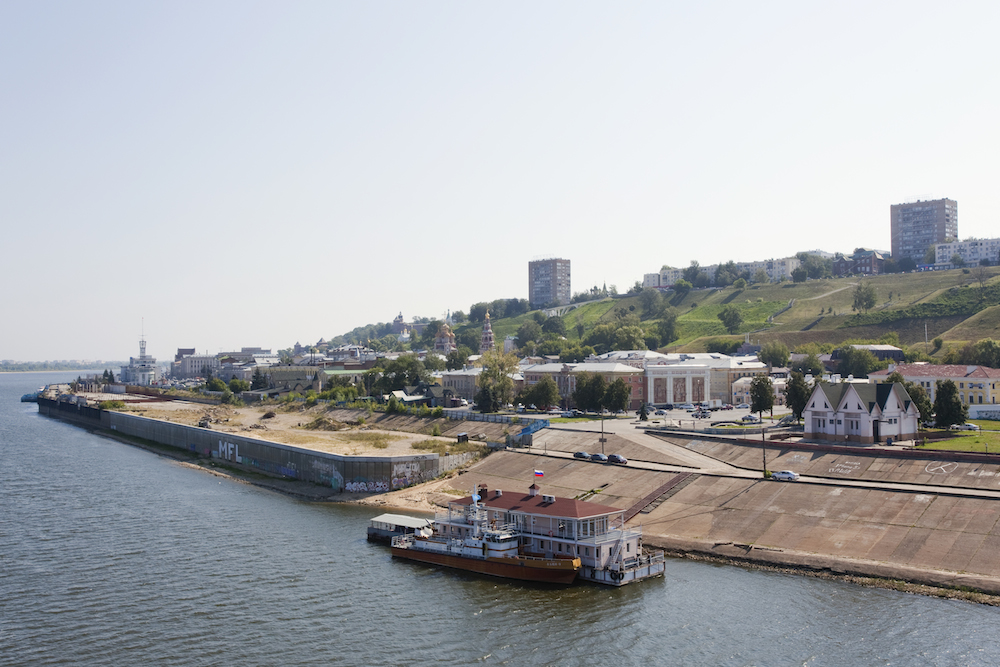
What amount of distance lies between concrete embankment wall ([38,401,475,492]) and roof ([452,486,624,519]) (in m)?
24.2

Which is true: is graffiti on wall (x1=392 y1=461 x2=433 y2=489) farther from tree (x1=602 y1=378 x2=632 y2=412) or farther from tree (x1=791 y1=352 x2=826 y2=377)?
tree (x1=791 y1=352 x2=826 y2=377)

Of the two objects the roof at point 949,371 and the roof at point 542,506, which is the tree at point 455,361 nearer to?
the roof at point 949,371

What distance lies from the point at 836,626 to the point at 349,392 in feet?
417

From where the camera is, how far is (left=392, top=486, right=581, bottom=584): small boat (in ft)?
163

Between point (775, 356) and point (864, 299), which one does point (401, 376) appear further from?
point (864, 299)

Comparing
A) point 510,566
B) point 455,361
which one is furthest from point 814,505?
point 455,361

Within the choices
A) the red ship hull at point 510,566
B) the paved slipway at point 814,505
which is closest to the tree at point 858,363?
the paved slipway at point 814,505

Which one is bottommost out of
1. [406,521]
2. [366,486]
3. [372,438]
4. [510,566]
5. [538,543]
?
[510,566]

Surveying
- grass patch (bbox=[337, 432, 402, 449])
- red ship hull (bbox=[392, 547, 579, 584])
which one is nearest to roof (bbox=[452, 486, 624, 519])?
red ship hull (bbox=[392, 547, 579, 584])

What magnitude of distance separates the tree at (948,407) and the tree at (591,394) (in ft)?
139

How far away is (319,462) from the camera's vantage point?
277 feet

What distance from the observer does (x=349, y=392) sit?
159 m

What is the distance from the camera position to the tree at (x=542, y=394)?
121375 mm

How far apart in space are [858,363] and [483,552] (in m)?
106
